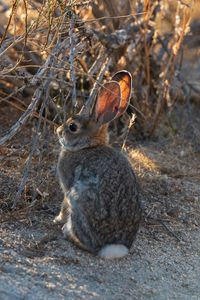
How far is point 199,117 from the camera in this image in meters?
7.55

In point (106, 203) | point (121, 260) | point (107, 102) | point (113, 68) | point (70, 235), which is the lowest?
point (121, 260)

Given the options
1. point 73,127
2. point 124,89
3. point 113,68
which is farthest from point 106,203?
point 113,68

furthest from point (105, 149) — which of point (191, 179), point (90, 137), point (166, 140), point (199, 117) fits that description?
point (199, 117)

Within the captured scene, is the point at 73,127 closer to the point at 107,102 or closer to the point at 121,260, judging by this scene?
the point at 107,102

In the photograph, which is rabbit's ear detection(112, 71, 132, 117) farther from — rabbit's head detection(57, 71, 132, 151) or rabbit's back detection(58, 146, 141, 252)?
rabbit's back detection(58, 146, 141, 252)

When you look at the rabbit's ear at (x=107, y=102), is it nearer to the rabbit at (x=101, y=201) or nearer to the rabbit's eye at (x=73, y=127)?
the rabbit at (x=101, y=201)

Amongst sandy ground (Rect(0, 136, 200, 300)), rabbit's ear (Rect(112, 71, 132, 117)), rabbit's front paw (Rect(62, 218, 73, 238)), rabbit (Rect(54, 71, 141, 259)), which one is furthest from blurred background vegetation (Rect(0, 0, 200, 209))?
rabbit's front paw (Rect(62, 218, 73, 238))

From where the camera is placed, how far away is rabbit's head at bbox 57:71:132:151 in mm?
4949

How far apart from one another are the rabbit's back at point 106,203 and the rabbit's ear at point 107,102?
0.36 m

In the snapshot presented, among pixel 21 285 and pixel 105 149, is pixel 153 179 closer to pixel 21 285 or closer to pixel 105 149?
pixel 105 149

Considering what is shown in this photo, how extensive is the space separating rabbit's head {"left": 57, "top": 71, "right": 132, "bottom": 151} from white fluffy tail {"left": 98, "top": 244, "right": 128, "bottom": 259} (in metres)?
0.75

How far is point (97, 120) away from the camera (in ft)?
16.5

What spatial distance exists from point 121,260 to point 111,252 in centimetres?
9

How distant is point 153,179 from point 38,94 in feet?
4.05
